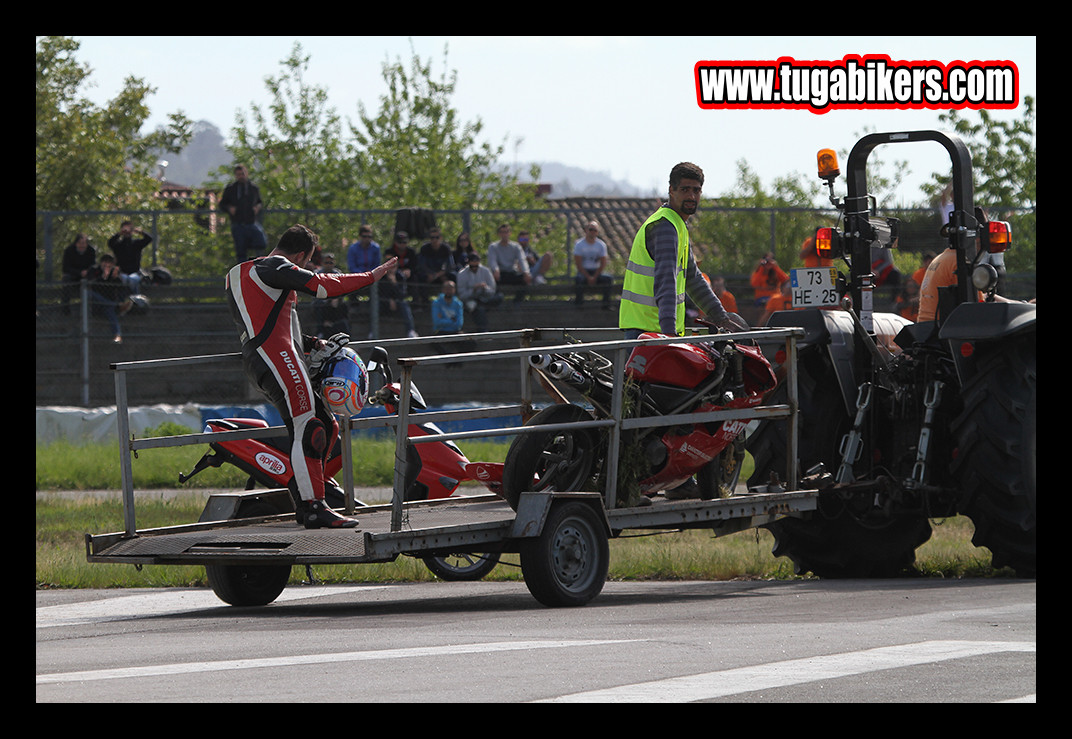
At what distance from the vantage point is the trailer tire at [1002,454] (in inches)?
381

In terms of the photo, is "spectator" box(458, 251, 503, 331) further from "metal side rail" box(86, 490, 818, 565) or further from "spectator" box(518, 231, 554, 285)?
"metal side rail" box(86, 490, 818, 565)

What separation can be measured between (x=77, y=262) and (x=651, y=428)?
17.2m

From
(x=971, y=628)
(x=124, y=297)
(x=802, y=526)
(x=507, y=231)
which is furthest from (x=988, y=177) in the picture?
(x=971, y=628)

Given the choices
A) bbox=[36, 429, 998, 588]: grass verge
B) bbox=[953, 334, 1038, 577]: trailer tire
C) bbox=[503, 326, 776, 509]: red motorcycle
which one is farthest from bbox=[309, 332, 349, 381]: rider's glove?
bbox=[953, 334, 1038, 577]: trailer tire

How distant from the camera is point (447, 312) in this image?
76.7 feet

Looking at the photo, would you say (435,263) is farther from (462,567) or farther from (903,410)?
(903,410)

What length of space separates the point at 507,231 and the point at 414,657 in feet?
61.8

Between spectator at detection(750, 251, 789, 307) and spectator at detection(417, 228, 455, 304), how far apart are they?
15.2 feet

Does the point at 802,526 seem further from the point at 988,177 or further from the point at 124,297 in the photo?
the point at 988,177

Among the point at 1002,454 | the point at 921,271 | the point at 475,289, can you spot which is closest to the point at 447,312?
the point at 475,289

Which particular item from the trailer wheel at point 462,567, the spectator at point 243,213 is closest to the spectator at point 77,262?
the spectator at point 243,213

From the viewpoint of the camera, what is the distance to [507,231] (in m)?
25.7

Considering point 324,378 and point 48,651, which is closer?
point 48,651

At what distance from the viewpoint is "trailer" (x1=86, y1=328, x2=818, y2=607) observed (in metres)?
8.72
